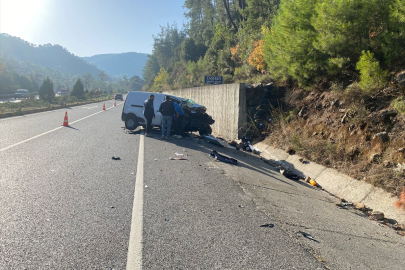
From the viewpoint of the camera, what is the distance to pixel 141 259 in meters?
3.44

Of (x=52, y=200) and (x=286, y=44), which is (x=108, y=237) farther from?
(x=286, y=44)

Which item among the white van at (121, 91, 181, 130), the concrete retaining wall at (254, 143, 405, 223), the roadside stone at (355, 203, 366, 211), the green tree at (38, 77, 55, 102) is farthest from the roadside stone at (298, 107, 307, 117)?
the green tree at (38, 77, 55, 102)

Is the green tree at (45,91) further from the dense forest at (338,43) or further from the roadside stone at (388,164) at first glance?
the roadside stone at (388,164)

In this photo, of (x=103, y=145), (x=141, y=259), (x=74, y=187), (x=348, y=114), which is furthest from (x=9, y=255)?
(x=348, y=114)

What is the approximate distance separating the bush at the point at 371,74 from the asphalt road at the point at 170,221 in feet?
10.8

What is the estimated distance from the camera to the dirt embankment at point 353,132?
717 cm

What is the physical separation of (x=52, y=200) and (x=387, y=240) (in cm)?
525

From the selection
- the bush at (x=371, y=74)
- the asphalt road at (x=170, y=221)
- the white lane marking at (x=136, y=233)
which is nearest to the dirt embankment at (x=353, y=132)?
the bush at (x=371, y=74)

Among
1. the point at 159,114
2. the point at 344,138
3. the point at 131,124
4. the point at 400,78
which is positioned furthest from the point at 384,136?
the point at 131,124

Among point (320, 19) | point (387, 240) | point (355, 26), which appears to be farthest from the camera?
point (320, 19)

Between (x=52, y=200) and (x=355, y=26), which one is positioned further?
(x=355, y=26)

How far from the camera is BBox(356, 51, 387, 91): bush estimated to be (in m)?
8.59

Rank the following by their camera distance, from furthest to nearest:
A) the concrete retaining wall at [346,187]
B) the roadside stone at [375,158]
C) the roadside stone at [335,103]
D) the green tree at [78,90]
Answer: the green tree at [78,90] < the roadside stone at [335,103] < the roadside stone at [375,158] < the concrete retaining wall at [346,187]

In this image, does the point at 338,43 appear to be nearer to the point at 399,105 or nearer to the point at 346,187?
the point at 399,105
